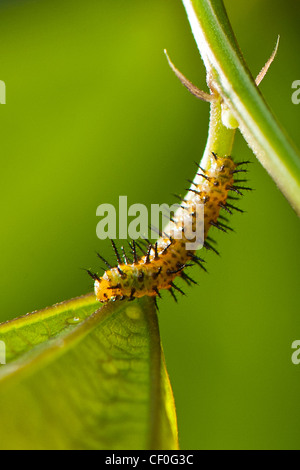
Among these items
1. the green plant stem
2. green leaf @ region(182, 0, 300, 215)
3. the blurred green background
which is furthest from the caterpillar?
the blurred green background

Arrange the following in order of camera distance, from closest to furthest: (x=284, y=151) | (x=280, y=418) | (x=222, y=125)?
(x=284, y=151) < (x=222, y=125) < (x=280, y=418)

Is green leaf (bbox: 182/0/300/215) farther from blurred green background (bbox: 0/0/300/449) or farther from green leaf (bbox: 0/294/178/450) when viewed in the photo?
blurred green background (bbox: 0/0/300/449)

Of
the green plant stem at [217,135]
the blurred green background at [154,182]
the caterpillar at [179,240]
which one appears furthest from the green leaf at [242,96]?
the blurred green background at [154,182]

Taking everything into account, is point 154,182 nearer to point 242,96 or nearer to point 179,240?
point 179,240

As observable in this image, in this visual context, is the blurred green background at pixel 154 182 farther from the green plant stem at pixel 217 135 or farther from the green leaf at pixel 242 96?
the green leaf at pixel 242 96

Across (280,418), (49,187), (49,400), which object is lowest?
(49,400)

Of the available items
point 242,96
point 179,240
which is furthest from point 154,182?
point 242,96

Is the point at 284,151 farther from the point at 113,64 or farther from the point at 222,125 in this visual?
the point at 113,64

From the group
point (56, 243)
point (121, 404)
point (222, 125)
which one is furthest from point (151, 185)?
point (121, 404)
